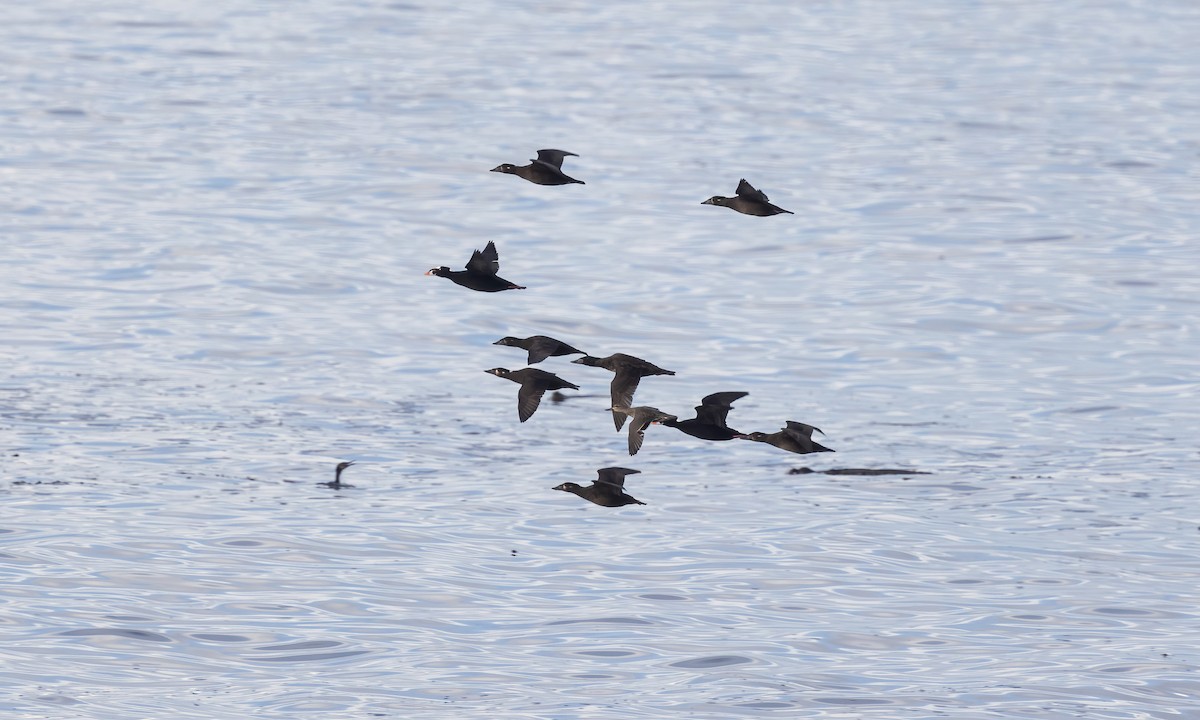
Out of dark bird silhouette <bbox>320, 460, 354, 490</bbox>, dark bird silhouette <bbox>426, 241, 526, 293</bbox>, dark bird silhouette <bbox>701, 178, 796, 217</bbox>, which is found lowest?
dark bird silhouette <bbox>320, 460, 354, 490</bbox>

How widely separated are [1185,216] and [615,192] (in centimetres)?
1295

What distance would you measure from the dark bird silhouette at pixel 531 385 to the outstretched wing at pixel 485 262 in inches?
32.3

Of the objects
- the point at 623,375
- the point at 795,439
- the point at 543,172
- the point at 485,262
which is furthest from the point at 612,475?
the point at 543,172

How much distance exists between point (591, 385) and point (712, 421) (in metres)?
16.5

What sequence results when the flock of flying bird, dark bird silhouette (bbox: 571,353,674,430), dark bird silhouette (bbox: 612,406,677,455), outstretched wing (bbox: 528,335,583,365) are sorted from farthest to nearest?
1. dark bird silhouette (bbox: 571,353,674,430)
2. the flock of flying bird
3. dark bird silhouette (bbox: 612,406,677,455)
4. outstretched wing (bbox: 528,335,583,365)

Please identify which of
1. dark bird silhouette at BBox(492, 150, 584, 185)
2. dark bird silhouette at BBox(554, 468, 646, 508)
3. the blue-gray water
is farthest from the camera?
the blue-gray water

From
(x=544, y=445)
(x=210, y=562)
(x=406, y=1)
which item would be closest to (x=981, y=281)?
(x=544, y=445)

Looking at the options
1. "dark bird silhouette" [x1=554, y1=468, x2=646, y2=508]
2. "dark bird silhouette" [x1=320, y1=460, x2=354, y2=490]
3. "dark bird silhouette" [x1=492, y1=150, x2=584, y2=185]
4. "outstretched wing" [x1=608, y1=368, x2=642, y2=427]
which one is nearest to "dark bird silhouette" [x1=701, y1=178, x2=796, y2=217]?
"dark bird silhouette" [x1=492, y1=150, x2=584, y2=185]

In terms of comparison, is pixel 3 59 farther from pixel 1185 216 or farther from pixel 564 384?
pixel 564 384

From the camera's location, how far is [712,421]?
59.2ft

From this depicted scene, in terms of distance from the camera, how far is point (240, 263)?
4397 cm

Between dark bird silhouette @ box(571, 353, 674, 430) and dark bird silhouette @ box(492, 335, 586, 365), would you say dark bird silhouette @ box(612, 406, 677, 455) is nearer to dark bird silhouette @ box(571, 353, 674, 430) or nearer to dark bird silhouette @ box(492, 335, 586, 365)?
dark bird silhouette @ box(571, 353, 674, 430)

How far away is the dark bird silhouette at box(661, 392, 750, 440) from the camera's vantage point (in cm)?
1767

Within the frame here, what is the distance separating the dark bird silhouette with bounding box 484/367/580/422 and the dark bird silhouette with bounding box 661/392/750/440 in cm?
96
